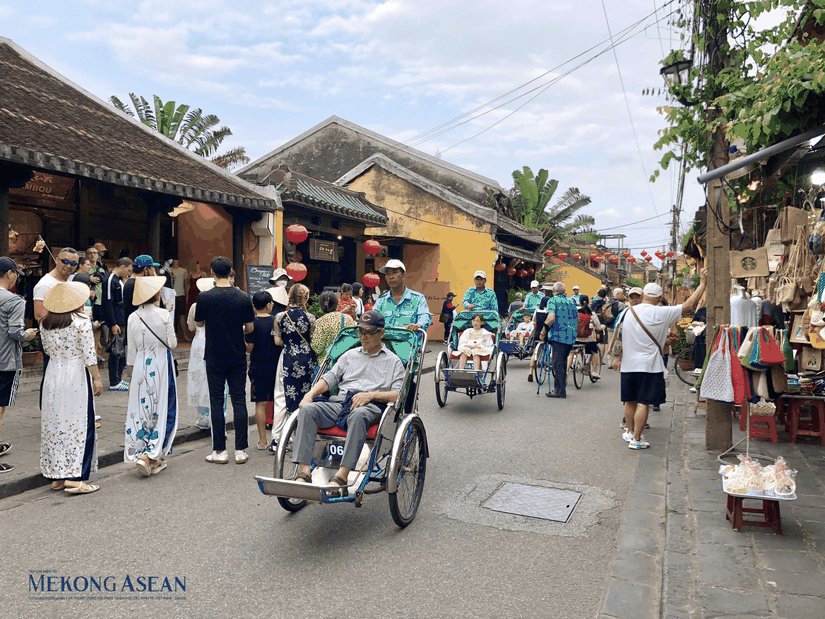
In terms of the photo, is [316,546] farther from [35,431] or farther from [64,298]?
[35,431]

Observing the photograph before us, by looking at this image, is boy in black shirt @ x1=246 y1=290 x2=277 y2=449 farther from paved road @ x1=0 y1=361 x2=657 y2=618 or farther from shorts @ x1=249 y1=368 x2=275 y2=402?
paved road @ x1=0 y1=361 x2=657 y2=618

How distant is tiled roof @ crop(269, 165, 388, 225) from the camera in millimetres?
13219

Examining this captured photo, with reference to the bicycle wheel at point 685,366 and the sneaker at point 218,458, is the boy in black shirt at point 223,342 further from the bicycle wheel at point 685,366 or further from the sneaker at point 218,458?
the bicycle wheel at point 685,366

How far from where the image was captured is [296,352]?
619cm

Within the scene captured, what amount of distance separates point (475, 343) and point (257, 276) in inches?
209

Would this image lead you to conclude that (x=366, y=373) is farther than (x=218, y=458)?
No

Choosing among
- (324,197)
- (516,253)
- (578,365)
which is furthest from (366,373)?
(516,253)

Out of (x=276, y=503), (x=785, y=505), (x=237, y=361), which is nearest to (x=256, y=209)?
(x=237, y=361)

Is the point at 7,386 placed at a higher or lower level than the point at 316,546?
higher

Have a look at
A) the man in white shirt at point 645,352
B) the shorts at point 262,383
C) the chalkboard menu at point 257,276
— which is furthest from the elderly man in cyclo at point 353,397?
the chalkboard menu at point 257,276

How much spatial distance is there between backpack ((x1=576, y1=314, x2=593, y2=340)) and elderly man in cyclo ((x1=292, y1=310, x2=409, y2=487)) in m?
6.93

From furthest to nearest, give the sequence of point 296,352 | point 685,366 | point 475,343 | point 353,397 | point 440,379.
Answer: point 685,366 → point 475,343 → point 440,379 → point 296,352 → point 353,397

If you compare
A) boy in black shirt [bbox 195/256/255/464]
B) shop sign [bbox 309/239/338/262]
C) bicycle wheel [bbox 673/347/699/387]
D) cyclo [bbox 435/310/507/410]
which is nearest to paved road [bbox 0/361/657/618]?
boy in black shirt [bbox 195/256/255/464]

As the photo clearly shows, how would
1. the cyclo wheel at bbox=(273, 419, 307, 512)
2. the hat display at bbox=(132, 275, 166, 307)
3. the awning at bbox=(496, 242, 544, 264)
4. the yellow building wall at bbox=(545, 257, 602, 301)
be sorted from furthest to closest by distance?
the yellow building wall at bbox=(545, 257, 602, 301) → the awning at bbox=(496, 242, 544, 264) → the hat display at bbox=(132, 275, 166, 307) → the cyclo wheel at bbox=(273, 419, 307, 512)
